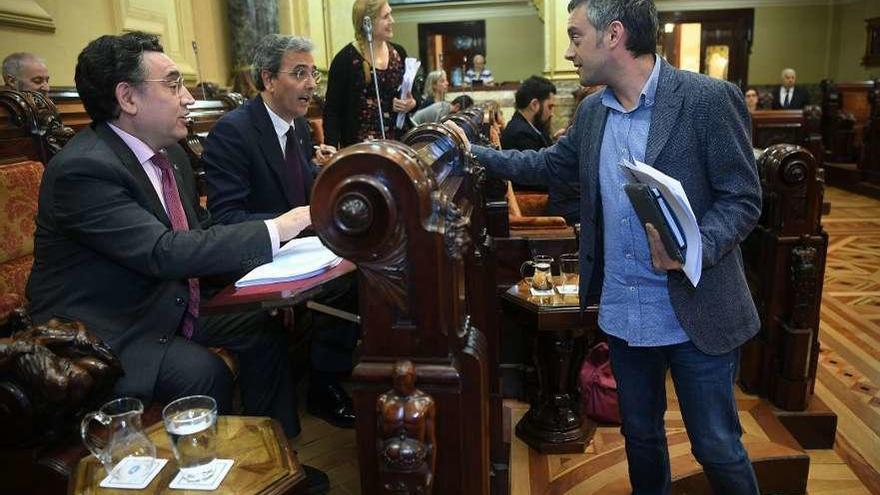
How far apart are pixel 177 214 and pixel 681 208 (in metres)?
1.34

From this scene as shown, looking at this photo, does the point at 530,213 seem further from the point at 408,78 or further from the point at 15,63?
the point at 15,63

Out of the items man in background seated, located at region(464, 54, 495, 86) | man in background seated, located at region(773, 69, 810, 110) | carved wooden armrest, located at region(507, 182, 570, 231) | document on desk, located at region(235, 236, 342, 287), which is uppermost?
man in background seated, located at region(464, 54, 495, 86)

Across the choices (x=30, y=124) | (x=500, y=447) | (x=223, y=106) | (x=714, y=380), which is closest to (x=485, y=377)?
(x=714, y=380)

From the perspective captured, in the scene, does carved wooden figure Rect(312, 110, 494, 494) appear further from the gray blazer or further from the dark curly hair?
the dark curly hair

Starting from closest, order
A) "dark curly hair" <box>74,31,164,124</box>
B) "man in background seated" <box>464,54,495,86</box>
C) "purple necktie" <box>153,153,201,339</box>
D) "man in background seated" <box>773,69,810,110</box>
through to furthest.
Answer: "dark curly hair" <box>74,31,164,124</box> → "purple necktie" <box>153,153,201,339</box> → "man in background seated" <box>464,54,495,86</box> → "man in background seated" <box>773,69,810,110</box>

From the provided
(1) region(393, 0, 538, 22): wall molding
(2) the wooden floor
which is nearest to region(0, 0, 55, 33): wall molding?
(2) the wooden floor

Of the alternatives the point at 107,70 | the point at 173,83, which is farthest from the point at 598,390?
the point at 107,70

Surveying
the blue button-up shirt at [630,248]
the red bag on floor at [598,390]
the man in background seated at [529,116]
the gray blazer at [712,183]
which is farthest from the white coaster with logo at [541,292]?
the man in background seated at [529,116]

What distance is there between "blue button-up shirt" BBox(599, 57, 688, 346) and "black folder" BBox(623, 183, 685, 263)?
21cm

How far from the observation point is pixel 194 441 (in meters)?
1.23

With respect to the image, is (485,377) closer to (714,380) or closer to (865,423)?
(714,380)

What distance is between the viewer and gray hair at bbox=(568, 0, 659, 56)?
4.60 feet

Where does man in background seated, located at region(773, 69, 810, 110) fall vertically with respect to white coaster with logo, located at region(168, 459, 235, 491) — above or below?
above

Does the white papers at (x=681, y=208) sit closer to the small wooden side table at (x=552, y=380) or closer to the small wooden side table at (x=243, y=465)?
the small wooden side table at (x=243, y=465)
